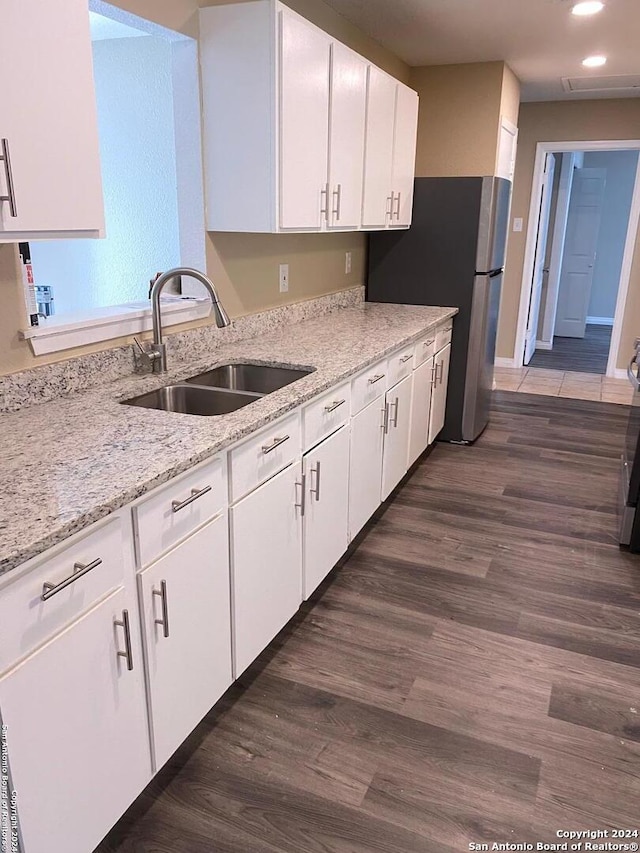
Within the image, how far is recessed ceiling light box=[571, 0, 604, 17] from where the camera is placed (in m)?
3.05

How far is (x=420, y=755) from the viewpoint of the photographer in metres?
1.85

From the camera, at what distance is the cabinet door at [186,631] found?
1.50 metres

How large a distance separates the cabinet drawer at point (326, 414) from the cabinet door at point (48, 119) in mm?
927

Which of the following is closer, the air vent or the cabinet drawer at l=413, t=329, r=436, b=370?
the cabinet drawer at l=413, t=329, r=436, b=370

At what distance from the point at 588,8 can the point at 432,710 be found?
3215mm

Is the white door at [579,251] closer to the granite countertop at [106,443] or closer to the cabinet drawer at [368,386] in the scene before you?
the cabinet drawer at [368,386]

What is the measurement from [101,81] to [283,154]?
2.84 feet

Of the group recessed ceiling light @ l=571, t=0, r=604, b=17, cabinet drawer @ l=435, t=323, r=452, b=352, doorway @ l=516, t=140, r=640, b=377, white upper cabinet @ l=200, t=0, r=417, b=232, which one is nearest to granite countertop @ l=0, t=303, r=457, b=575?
white upper cabinet @ l=200, t=0, r=417, b=232

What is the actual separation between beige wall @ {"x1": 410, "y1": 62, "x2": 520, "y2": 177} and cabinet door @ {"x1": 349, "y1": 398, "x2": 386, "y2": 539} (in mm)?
2443

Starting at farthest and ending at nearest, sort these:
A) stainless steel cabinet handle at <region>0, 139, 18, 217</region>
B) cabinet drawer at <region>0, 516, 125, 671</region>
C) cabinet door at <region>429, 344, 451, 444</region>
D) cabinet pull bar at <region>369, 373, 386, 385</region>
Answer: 1. cabinet door at <region>429, 344, 451, 444</region>
2. cabinet pull bar at <region>369, 373, 386, 385</region>
3. stainless steel cabinet handle at <region>0, 139, 18, 217</region>
4. cabinet drawer at <region>0, 516, 125, 671</region>

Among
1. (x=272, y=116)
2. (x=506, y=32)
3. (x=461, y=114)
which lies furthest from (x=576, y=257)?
(x=272, y=116)

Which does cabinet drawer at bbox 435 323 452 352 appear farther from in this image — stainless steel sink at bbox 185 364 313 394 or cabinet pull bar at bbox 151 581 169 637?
cabinet pull bar at bbox 151 581 169 637

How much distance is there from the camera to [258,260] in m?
3.00

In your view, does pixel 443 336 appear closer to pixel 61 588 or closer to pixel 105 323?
pixel 105 323
